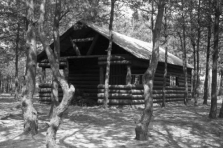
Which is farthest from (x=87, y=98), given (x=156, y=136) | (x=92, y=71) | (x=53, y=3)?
(x=156, y=136)

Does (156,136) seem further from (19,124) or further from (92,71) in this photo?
(92,71)

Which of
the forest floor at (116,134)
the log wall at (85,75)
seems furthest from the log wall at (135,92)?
the forest floor at (116,134)

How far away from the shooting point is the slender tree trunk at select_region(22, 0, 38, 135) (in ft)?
28.8

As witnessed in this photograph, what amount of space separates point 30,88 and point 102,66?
10.2 metres

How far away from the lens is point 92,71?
21906 millimetres

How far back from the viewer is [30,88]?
29.1 feet

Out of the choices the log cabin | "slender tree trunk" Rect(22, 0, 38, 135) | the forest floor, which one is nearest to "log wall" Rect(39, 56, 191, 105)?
the log cabin

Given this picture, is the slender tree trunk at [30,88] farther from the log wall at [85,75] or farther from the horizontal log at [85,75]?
the horizontal log at [85,75]

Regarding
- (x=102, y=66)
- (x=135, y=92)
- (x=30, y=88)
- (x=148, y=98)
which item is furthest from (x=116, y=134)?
(x=102, y=66)

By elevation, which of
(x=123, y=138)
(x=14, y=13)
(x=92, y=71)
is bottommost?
(x=123, y=138)

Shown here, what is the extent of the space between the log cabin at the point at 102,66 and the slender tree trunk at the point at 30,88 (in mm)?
8806

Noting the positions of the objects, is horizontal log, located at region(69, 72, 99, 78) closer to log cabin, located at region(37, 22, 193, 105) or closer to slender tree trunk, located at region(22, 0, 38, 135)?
log cabin, located at region(37, 22, 193, 105)

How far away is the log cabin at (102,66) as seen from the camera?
58.6 feet

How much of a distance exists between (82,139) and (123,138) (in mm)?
1324
